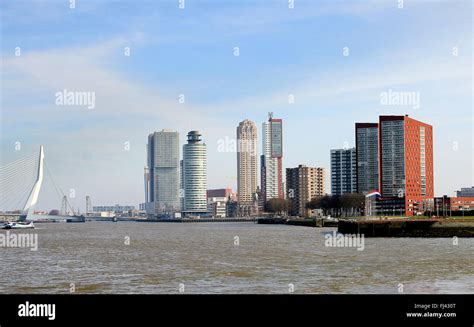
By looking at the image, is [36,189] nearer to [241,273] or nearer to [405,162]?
[405,162]

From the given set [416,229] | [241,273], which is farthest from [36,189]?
[241,273]

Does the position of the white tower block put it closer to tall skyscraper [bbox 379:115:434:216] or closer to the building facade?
tall skyscraper [bbox 379:115:434:216]

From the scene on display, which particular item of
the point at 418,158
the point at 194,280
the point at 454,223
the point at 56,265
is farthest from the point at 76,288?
the point at 418,158

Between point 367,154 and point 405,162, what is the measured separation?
1481 cm

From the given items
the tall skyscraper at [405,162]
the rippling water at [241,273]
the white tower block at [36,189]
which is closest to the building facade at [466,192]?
the tall skyscraper at [405,162]

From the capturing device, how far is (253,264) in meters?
34.2

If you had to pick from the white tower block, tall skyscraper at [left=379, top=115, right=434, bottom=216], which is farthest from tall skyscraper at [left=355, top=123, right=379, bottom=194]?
the white tower block

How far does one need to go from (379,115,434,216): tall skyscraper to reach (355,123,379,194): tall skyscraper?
20.5ft

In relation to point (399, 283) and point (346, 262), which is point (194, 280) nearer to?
point (399, 283)

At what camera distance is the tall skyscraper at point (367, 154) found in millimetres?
167375

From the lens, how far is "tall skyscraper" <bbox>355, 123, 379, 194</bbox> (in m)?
167

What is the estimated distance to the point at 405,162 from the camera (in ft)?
511

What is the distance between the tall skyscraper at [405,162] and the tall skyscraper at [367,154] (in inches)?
245

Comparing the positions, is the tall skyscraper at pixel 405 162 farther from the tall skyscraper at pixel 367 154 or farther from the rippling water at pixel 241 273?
the rippling water at pixel 241 273
